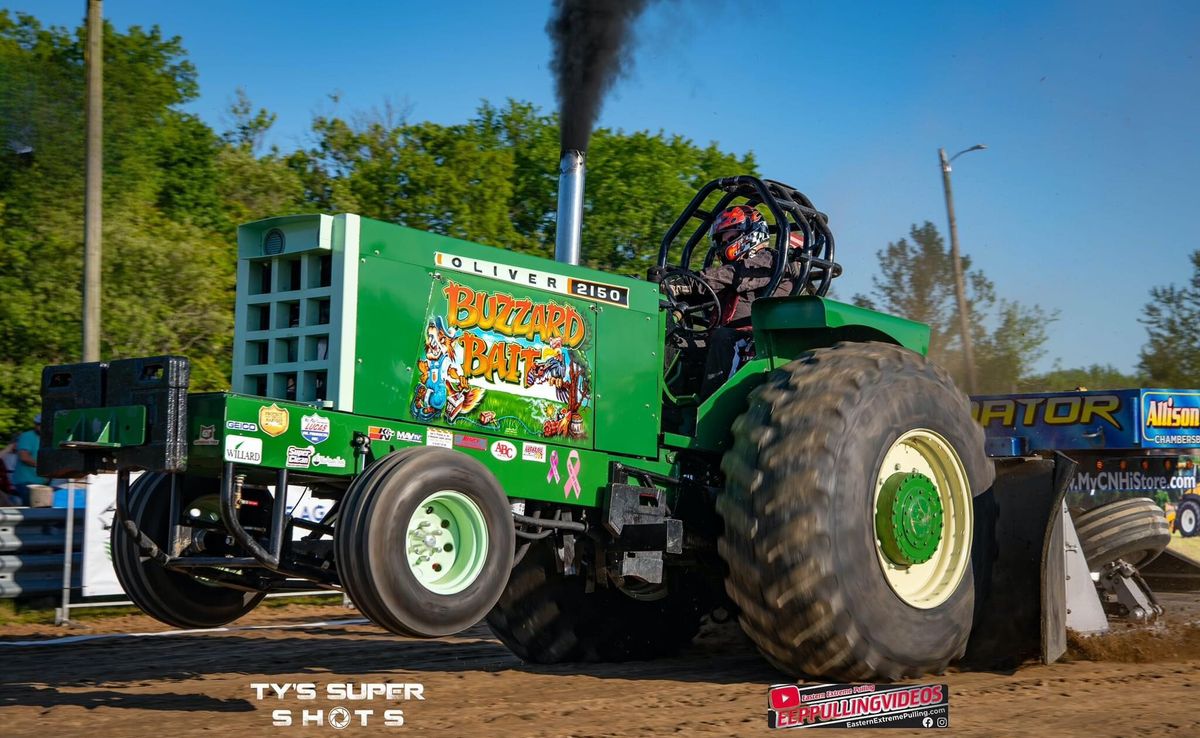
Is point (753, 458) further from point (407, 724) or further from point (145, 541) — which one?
point (145, 541)

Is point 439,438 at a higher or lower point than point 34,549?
higher

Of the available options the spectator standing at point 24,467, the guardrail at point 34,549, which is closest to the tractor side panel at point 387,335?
the guardrail at point 34,549

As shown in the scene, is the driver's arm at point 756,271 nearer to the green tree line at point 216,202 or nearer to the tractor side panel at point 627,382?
the tractor side panel at point 627,382

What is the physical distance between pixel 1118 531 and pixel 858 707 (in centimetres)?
308

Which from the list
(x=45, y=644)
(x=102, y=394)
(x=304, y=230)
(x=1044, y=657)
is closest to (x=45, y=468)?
(x=102, y=394)

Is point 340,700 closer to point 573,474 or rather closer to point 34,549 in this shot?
point 573,474

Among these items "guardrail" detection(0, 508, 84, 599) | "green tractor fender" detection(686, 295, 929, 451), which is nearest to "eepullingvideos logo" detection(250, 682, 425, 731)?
"green tractor fender" detection(686, 295, 929, 451)

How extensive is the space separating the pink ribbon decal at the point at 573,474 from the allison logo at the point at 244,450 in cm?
147

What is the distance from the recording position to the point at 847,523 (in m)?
5.85

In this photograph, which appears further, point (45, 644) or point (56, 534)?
point (56, 534)

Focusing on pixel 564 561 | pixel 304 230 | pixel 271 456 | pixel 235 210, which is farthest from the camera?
pixel 235 210

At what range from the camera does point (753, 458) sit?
5.83 metres

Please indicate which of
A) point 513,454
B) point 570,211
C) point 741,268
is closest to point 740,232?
point 741,268

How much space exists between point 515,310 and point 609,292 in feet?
2.07
